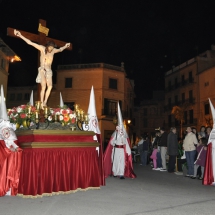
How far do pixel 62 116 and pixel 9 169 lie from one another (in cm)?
174

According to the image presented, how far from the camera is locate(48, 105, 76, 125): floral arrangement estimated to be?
6746 millimetres

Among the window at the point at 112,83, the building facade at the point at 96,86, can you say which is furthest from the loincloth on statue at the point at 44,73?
the window at the point at 112,83

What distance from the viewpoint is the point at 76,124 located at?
23.9ft

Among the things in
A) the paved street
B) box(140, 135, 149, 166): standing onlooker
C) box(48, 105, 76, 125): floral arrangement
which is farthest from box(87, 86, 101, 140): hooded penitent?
box(140, 135, 149, 166): standing onlooker

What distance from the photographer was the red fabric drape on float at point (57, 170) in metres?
5.82

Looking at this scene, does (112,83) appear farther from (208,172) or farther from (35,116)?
(35,116)

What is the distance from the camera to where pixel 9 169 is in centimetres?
606

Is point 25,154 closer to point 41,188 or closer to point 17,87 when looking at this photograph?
point 41,188

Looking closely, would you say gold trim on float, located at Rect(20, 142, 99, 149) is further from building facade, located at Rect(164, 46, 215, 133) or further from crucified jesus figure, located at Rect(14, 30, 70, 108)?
building facade, located at Rect(164, 46, 215, 133)

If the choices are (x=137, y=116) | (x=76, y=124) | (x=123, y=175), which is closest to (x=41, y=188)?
(x=76, y=124)

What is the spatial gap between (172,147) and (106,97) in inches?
905

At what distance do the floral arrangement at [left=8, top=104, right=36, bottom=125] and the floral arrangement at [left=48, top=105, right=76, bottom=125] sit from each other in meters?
0.45

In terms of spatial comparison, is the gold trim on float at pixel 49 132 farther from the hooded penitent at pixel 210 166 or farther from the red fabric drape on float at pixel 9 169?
the hooded penitent at pixel 210 166

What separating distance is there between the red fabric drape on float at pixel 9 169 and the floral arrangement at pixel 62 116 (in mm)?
1178
